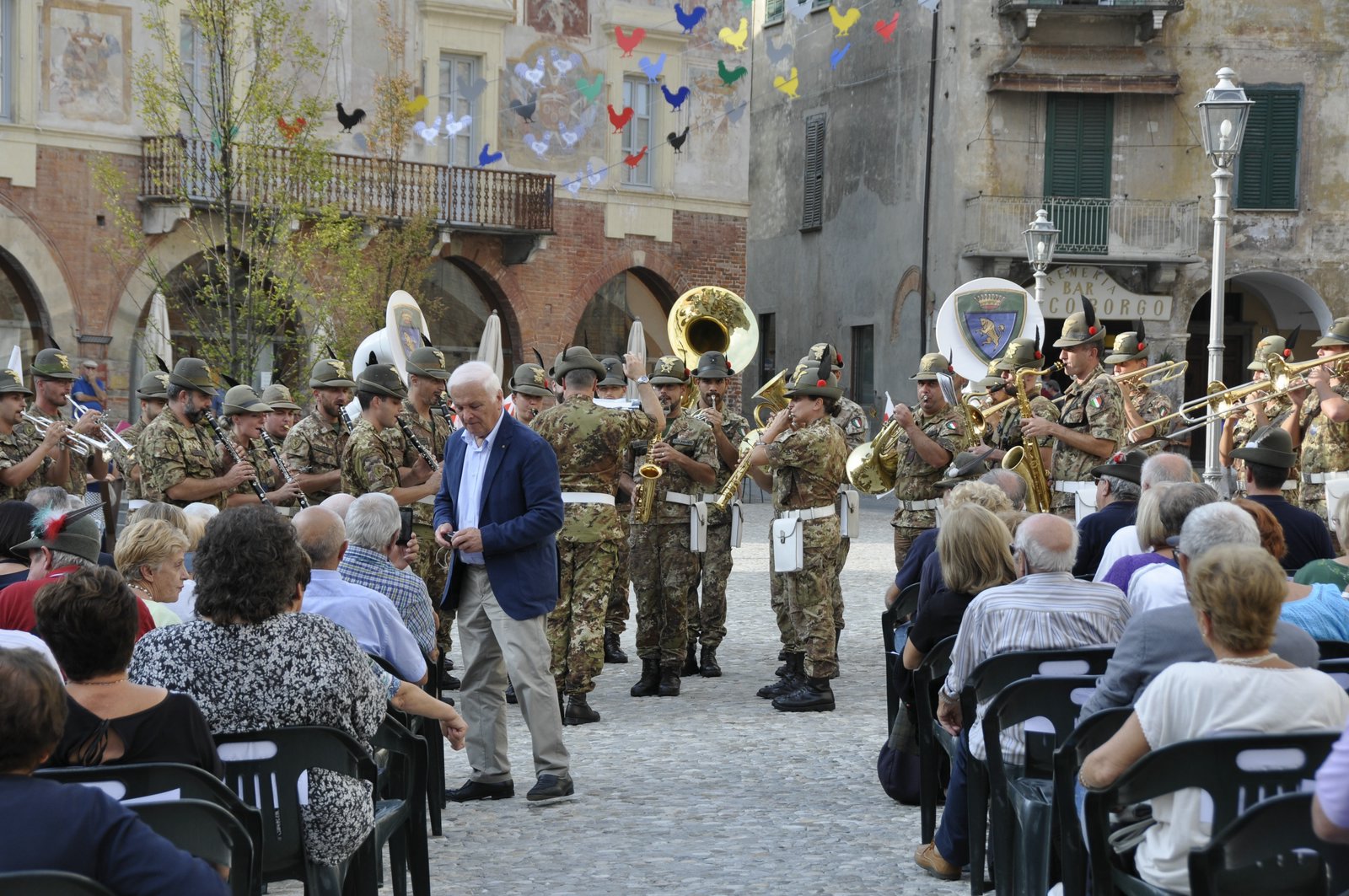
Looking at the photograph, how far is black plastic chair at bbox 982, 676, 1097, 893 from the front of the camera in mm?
5219

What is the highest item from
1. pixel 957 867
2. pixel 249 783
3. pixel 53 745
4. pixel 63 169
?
pixel 63 169

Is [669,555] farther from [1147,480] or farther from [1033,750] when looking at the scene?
[1033,750]

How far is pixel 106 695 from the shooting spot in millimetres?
4113

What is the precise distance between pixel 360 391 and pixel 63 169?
16359 mm

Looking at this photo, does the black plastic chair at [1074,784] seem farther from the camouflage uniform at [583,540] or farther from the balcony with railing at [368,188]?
the balcony with railing at [368,188]

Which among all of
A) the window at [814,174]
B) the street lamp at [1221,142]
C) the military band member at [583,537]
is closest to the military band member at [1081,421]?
the street lamp at [1221,142]

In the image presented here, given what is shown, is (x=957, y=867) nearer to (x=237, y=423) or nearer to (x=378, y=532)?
(x=378, y=532)

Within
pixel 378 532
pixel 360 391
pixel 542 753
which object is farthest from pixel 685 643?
pixel 378 532

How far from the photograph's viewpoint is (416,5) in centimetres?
2825

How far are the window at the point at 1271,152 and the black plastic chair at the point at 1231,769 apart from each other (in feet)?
93.4

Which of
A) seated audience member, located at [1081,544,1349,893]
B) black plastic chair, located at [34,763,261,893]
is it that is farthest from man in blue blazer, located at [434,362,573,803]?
seated audience member, located at [1081,544,1349,893]

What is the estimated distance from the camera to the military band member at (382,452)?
33.2 feet

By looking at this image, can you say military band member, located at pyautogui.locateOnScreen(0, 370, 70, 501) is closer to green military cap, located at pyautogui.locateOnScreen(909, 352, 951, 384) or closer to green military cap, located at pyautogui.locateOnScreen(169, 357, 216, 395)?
green military cap, located at pyautogui.locateOnScreen(169, 357, 216, 395)

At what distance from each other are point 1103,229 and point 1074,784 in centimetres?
2697
